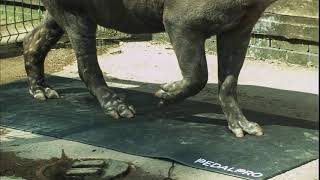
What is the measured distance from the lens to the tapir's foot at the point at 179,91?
475 cm

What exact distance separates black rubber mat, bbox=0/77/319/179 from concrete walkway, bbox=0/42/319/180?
3.7 inches

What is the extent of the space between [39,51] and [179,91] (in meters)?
1.87

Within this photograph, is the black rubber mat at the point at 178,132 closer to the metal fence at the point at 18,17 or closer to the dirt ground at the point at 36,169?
the dirt ground at the point at 36,169

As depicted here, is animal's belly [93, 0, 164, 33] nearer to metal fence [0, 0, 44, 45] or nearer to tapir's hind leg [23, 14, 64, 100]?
tapir's hind leg [23, 14, 64, 100]

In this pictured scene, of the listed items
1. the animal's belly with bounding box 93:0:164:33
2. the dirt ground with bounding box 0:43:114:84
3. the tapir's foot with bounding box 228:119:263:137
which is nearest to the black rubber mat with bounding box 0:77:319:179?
the tapir's foot with bounding box 228:119:263:137

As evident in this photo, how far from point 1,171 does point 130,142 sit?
37.5 inches

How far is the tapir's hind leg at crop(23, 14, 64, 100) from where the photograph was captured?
20.0 feet

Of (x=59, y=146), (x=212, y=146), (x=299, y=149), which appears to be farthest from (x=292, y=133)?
(x=59, y=146)

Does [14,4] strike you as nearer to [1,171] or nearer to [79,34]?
[79,34]

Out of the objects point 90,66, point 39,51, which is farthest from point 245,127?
point 39,51

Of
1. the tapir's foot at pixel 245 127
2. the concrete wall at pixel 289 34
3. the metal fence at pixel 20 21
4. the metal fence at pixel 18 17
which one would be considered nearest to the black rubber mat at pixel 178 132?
the tapir's foot at pixel 245 127

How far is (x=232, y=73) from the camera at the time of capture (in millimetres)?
4938

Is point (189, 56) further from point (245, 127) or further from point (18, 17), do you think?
point (18, 17)

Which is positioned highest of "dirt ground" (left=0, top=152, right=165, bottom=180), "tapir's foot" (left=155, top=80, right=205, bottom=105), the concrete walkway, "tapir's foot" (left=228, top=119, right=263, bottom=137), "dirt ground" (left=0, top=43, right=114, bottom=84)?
"tapir's foot" (left=155, top=80, right=205, bottom=105)
